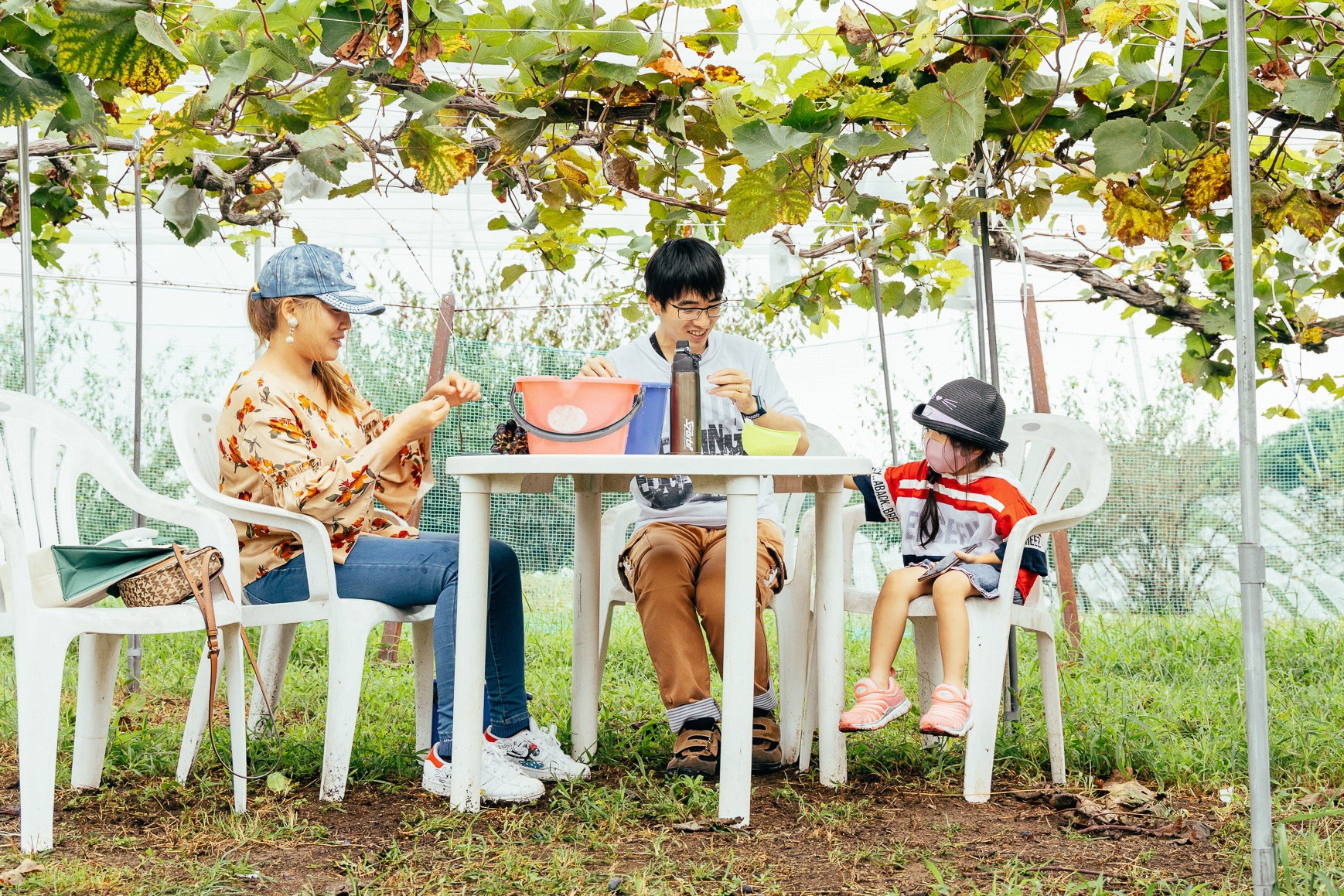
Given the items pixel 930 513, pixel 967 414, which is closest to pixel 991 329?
pixel 967 414

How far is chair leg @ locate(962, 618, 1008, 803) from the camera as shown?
8.06ft

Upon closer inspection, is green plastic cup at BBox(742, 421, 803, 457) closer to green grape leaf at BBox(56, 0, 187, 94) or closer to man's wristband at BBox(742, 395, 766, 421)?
man's wristband at BBox(742, 395, 766, 421)

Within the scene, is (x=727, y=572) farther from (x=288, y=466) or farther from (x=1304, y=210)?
(x=1304, y=210)

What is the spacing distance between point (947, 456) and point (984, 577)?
0.31 meters

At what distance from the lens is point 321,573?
238 centimetres

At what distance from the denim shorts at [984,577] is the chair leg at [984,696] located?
3 centimetres

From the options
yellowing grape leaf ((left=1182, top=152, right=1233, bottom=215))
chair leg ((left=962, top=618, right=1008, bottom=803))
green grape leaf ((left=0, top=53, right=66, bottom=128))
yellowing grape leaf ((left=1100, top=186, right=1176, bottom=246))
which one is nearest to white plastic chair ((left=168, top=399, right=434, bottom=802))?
green grape leaf ((left=0, top=53, right=66, bottom=128))

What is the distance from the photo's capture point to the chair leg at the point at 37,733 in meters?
2.02

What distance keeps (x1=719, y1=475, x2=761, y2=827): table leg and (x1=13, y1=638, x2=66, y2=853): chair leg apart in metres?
1.18

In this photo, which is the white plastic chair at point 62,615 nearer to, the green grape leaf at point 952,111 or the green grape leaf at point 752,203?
the green grape leaf at point 752,203

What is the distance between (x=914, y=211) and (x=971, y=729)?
2.13 m

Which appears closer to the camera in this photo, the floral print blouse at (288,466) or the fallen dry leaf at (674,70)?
the floral print blouse at (288,466)

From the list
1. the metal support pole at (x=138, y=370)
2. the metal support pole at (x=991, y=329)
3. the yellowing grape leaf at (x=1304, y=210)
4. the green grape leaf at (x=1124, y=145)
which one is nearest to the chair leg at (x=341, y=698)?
the metal support pole at (x=138, y=370)

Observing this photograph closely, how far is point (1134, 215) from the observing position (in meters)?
2.98
